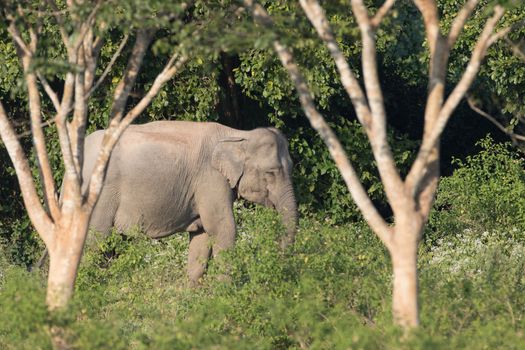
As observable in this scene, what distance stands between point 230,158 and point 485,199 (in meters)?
3.82

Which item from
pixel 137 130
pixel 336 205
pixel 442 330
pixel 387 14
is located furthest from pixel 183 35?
pixel 336 205

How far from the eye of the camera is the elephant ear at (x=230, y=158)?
52.9 feet

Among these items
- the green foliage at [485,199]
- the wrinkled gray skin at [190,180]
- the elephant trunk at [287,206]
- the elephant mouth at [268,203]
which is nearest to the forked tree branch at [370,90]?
the elephant trunk at [287,206]

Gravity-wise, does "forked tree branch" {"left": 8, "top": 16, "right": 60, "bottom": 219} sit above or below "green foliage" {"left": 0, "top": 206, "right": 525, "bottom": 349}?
above

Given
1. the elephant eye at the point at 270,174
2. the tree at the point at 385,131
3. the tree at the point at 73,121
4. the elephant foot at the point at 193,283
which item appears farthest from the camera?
the elephant eye at the point at 270,174

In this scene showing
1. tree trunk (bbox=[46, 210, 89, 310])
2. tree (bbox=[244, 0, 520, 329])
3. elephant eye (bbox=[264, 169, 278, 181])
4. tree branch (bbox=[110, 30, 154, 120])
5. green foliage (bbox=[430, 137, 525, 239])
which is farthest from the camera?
green foliage (bbox=[430, 137, 525, 239])

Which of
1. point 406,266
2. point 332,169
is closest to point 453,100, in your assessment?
point 406,266

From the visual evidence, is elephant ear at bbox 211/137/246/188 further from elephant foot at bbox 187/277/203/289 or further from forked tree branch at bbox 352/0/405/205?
forked tree branch at bbox 352/0/405/205

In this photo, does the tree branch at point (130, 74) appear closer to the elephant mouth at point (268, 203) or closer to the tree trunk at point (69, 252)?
the tree trunk at point (69, 252)

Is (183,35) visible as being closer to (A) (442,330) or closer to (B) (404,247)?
(B) (404,247)

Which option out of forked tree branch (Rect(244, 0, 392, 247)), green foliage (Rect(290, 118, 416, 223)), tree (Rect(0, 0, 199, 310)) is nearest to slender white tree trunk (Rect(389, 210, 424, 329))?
forked tree branch (Rect(244, 0, 392, 247))

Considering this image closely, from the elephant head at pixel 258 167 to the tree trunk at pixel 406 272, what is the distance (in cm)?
518

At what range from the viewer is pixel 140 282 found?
14.2m

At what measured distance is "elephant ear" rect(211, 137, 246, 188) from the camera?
635 inches
